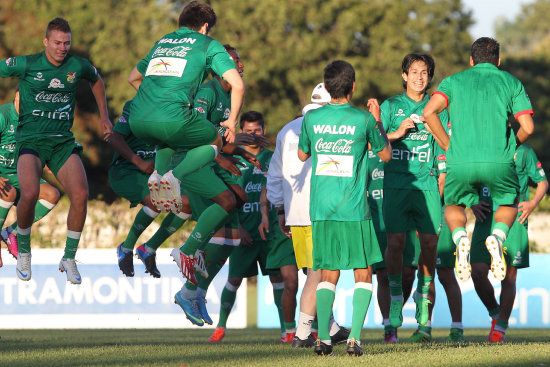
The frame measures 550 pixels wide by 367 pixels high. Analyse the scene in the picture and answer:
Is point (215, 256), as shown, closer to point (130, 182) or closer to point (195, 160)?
point (130, 182)

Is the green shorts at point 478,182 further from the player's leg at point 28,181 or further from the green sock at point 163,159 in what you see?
the player's leg at point 28,181

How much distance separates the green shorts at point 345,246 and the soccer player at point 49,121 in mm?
3178

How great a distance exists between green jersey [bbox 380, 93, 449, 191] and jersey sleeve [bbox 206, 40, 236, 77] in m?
2.48

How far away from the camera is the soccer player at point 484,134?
25.9 ft

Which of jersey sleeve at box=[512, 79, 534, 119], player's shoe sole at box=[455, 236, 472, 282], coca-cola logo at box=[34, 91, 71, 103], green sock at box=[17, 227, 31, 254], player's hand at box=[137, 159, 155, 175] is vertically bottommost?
player's shoe sole at box=[455, 236, 472, 282]

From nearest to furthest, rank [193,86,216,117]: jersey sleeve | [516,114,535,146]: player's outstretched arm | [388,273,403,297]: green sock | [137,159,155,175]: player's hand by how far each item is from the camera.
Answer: [516,114,535,146]: player's outstretched arm, [193,86,216,117]: jersey sleeve, [388,273,403,297]: green sock, [137,159,155,175]: player's hand

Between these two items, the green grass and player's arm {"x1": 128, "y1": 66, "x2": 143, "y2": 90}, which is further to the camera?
player's arm {"x1": 128, "y1": 66, "x2": 143, "y2": 90}

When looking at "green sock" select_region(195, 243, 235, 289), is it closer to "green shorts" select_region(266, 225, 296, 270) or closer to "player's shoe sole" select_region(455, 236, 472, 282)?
"green shorts" select_region(266, 225, 296, 270)

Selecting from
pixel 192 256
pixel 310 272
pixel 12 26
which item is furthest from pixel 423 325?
pixel 12 26

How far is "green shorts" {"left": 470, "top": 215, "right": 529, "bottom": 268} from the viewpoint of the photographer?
1080cm

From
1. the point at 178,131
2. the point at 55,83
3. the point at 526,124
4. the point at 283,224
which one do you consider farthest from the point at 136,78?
the point at 526,124

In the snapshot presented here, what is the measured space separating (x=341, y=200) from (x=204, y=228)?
226 cm

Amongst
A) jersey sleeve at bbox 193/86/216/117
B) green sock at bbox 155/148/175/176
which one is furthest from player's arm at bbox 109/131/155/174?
green sock at bbox 155/148/175/176

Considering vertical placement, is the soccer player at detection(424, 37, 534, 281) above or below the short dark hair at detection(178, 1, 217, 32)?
below
